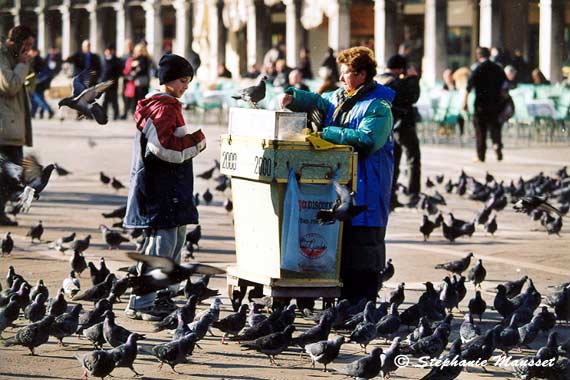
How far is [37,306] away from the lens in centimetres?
822

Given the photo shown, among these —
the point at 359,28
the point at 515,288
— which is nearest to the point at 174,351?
the point at 515,288

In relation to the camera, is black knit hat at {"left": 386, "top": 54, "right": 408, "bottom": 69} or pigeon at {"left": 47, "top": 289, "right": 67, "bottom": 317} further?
black knit hat at {"left": 386, "top": 54, "right": 408, "bottom": 69}

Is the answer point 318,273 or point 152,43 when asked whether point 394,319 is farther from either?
point 152,43

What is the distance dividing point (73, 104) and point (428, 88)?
1830cm

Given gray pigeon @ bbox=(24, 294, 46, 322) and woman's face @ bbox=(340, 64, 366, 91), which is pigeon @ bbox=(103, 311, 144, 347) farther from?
woman's face @ bbox=(340, 64, 366, 91)

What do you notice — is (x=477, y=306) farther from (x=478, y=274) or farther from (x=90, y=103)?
(x=90, y=103)

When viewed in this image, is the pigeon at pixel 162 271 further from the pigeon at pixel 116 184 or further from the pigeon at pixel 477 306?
the pigeon at pixel 116 184

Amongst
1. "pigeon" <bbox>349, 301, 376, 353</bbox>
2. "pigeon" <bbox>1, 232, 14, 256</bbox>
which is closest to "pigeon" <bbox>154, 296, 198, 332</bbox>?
"pigeon" <bbox>349, 301, 376, 353</bbox>

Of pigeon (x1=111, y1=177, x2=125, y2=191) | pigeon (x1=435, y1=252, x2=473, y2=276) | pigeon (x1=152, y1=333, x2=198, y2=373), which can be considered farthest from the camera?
pigeon (x1=111, y1=177, x2=125, y2=191)

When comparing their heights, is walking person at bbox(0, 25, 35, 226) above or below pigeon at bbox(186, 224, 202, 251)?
above

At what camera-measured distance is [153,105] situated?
854 cm

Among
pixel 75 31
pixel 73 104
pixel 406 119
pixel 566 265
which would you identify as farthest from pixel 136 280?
pixel 75 31

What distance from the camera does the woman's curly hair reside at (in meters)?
8.59

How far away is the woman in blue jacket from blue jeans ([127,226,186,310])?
0.97 meters
